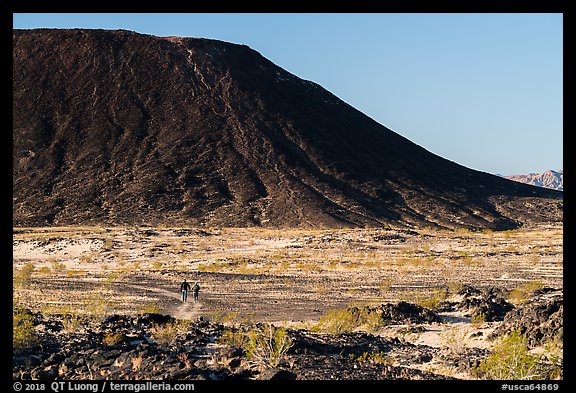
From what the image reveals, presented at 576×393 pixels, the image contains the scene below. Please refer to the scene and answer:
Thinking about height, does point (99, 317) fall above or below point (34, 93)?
below

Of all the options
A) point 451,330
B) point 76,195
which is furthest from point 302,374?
point 76,195

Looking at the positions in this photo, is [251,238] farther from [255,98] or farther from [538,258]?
[255,98]

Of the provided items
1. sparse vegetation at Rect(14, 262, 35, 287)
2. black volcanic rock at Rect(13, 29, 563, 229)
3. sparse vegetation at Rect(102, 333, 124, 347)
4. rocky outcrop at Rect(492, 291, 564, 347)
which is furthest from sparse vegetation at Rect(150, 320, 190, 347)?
black volcanic rock at Rect(13, 29, 563, 229)

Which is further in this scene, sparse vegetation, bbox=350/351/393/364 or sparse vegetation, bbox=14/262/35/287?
sparse vegetation, bbox=14/262/35/287

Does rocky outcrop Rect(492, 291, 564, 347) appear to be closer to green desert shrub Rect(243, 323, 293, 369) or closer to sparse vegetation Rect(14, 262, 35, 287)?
green desert shrub Rect(243, 323, 293, 369)

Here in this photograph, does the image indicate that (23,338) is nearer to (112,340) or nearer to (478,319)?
(112,340)
